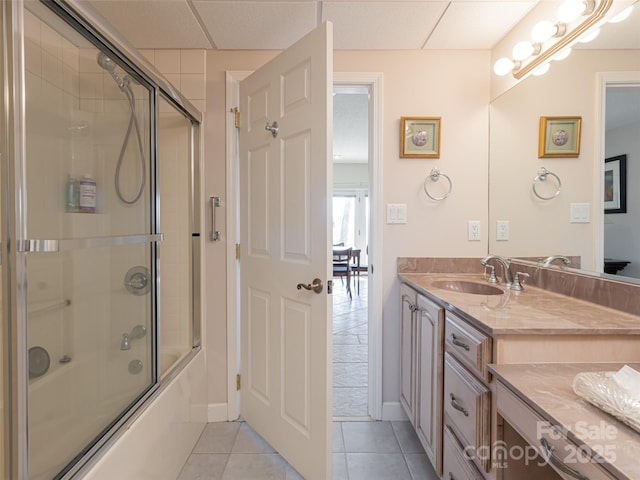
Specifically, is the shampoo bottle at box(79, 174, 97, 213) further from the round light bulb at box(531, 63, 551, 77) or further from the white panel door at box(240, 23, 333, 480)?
the round light bulb at box(531, 63, 551, 77)

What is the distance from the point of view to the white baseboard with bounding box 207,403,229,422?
194 cm

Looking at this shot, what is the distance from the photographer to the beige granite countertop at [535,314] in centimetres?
93

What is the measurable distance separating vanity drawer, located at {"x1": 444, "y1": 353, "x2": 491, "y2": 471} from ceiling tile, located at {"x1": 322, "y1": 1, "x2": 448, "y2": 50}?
161 cm

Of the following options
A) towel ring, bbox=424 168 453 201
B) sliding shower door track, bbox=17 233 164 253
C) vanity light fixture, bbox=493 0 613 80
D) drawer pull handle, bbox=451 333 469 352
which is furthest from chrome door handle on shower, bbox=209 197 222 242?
vanity light fixture, bbox=493 0 613 80

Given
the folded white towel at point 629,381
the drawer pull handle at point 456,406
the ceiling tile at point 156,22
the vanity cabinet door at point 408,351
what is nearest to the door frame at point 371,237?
the vanity cabinet door at point 408,351

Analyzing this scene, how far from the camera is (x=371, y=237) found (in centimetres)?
195

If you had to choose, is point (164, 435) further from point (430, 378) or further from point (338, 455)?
point (430, 378)

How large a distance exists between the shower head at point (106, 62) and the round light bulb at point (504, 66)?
1864mm

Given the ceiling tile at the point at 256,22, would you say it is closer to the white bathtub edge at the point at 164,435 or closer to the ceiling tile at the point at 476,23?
the ceiling tile at the point at 476,23

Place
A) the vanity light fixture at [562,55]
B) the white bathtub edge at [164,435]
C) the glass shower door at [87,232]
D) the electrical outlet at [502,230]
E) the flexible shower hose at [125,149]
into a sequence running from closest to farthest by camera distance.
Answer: the white bathtub edge at [164,435] < the glass shower door at [87,232] < the vanity light fixture at [562,55] < the flexible shower hose at [125,149] < the electrical outlet at [502,230]

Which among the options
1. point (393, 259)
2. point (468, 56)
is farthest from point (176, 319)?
point (468, 56)

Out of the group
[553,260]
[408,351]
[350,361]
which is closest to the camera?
[553,260]

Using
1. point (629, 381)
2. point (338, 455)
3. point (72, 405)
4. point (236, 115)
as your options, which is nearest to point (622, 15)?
point (629, 381)

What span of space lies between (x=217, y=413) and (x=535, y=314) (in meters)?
1.81
